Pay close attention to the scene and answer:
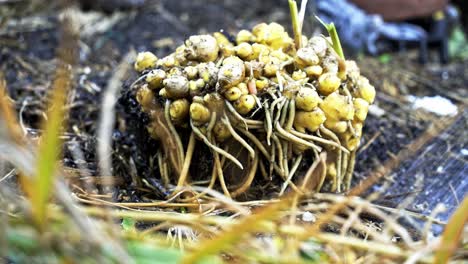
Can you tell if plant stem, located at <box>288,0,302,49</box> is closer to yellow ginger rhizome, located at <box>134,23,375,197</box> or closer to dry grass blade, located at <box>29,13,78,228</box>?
yellow ginger rhizome, located at <box>134,23,375,197</box>

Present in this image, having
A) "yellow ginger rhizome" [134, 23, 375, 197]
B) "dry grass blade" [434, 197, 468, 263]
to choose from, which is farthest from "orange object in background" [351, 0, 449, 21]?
"dry grass blade" [434, 197, 468, 263]

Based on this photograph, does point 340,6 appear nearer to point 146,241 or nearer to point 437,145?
point 437,145

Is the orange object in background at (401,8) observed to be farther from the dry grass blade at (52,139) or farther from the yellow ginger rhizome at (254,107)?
the dry grass blade at (52,139)

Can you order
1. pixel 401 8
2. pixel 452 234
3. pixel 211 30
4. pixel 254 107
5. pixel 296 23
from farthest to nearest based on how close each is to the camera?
pixel 401 8
pixel 211 30
pixel 296 23
pixel 254 107
pixel 452 234

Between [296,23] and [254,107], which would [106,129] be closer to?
[254,107]

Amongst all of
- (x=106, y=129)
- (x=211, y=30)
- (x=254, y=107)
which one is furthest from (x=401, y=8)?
(x=106, y=129)

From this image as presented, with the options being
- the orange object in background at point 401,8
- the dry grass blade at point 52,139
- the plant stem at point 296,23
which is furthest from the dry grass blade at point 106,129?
the orange object in background at point 401,8
